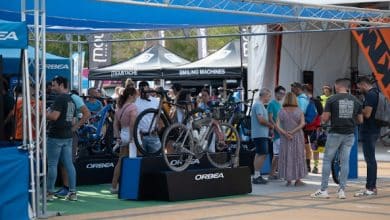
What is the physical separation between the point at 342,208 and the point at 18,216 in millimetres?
4613

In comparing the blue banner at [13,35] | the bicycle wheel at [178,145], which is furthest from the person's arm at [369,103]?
the blue banner at [13,35]

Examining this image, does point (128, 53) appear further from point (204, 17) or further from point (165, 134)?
point (165, 134)

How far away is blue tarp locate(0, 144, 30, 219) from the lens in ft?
30.9

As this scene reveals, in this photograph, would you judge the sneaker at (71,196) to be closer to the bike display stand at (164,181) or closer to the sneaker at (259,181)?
the bike display stand at (164,181)

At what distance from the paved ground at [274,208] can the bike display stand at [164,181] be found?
0.23 meters

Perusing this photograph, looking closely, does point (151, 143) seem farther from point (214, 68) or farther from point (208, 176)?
point (214, 68)

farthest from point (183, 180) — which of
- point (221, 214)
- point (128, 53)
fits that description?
point (128, 53)

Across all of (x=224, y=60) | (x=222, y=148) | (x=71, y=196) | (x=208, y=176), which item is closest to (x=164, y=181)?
(x=208, y=176)

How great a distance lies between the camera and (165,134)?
12414 mm

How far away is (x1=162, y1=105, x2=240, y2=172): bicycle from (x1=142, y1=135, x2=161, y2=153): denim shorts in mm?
246

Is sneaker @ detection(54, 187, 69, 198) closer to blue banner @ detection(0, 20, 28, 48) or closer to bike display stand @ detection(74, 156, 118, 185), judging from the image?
bike display stand @ detection(74, 156, 118, 185)

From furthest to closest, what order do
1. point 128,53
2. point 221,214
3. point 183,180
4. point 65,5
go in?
point 128,53 < point 65,5 < point 183,180 < point 221,214

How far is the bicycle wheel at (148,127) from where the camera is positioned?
12.6 m

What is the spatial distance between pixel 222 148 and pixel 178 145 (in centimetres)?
121
